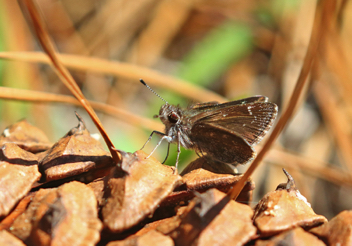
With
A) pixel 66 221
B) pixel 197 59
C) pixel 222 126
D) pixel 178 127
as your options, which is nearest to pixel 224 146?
pixel 222 126

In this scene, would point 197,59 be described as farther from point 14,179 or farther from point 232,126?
point 14,179

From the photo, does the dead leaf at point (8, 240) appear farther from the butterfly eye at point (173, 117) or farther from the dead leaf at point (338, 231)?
the butterfly eye at point (173, 117)

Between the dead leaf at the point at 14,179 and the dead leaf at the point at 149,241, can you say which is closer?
the dead leaf at the point at 149,241

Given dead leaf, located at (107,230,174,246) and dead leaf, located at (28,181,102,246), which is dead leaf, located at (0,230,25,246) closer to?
dead leaf, located at (28,181,102,246)

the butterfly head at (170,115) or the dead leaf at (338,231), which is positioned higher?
the dead leaf at (338,231)

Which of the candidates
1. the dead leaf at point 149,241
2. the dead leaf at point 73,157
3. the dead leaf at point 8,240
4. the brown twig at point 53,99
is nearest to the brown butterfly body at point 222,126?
the brown twig at point 53,99

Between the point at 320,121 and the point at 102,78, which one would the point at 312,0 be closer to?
the point at 320,121

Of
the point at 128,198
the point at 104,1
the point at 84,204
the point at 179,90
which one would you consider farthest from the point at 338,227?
the point at 104,1

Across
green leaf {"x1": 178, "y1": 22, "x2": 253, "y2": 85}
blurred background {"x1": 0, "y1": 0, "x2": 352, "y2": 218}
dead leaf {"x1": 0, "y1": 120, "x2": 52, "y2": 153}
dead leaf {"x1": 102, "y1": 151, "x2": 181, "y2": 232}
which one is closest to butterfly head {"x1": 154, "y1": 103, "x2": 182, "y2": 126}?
blurred background {"x1": 0, "y1": 0, "x2": 352, "y2": 218}
